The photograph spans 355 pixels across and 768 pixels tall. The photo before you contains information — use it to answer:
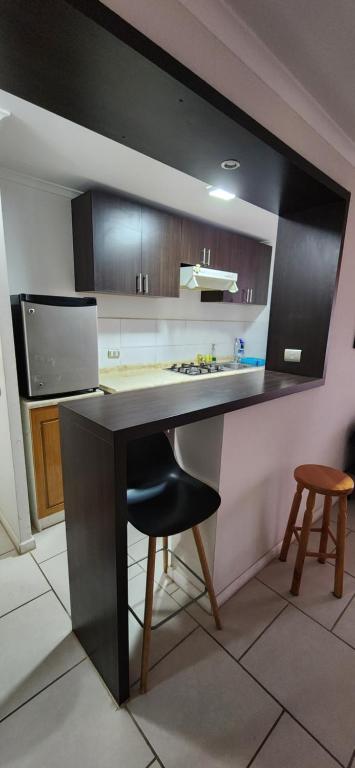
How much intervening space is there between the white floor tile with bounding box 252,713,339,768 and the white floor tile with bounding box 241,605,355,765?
1.2 inches

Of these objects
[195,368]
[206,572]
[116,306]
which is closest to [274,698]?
[206,572]

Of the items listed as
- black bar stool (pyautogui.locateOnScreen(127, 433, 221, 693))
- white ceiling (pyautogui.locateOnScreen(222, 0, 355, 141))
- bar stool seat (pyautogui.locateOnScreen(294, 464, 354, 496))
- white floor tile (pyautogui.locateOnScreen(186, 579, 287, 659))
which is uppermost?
white ceiling (pyautogui.locateOnScreen(222, 0, 355, 141))

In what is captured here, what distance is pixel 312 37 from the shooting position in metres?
1.03

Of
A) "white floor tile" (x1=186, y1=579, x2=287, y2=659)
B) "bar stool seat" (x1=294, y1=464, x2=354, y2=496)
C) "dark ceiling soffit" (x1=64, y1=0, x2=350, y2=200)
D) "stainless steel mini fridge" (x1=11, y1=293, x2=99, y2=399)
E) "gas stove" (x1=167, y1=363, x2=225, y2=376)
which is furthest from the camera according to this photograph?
"gas stove" (x1=167, y1=363, x2=225, y2=376)

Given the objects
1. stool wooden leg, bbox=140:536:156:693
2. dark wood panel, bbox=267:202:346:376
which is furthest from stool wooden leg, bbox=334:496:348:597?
stool wooden leg, bbox=140:536:156:693

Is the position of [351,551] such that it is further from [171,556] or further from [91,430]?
[91,430]

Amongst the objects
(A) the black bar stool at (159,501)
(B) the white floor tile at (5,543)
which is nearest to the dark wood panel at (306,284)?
(A) the black bar stool at (159,501)

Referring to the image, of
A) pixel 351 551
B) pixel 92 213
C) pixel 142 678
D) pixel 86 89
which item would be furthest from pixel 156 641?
pixel 92 213

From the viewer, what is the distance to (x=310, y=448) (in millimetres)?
2016

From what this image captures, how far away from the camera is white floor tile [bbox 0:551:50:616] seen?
1.59 m

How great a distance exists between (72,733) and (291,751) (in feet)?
2.43

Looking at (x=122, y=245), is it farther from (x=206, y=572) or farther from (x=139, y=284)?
(x=206, y=572)

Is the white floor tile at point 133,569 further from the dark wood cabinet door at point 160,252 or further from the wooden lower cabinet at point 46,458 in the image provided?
the dark wood cabinet door at point 160,252

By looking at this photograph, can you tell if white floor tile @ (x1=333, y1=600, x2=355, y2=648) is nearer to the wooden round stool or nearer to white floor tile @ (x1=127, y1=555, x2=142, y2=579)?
the wooden round stool
